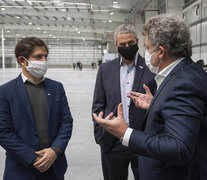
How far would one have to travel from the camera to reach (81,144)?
511cm

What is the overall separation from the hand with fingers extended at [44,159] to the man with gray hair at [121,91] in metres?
0.63

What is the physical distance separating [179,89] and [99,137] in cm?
143

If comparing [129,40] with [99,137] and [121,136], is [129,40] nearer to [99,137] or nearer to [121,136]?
[99,137]

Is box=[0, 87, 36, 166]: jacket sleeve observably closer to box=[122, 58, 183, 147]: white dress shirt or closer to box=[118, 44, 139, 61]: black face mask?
box=[122, 58, 183, 147]: white dress shirt

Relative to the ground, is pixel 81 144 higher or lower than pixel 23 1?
lower

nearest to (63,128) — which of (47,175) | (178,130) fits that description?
(47,175)

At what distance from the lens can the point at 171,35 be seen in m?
1.46

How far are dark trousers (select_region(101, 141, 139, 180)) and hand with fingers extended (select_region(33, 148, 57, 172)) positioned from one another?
2.24ft

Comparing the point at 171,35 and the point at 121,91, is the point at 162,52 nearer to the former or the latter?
the point at 171,35

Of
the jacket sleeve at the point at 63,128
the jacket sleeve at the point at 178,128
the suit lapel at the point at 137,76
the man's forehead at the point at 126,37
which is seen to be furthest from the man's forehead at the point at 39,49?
the jacket sleeve at the point at 178,128

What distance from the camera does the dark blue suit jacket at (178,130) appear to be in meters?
1.30

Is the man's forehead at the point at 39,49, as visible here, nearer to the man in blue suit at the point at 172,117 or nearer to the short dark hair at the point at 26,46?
the short dark hair at the point at 26,46

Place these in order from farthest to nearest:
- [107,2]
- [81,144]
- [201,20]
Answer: [107,2] → [201,20] → [81,144]

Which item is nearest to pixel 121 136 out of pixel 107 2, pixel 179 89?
pixel 179 89
